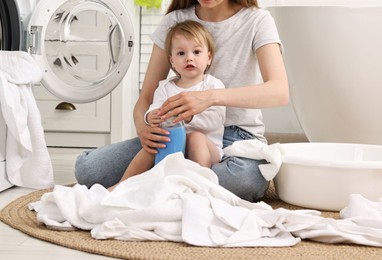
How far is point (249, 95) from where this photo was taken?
2176 mm

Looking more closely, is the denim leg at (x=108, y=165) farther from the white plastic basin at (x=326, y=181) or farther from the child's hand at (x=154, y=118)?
the white plastic basin at (x=326, y=181)

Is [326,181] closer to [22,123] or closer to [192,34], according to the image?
[192,34]

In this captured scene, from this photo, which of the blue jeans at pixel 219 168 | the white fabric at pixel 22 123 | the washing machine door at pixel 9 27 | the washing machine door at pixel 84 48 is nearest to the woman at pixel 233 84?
the blue jeans at pixel 219 168

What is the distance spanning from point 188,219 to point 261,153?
1.74 ft

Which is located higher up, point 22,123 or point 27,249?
point 22,123

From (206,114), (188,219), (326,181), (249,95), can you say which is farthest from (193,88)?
(188,219)

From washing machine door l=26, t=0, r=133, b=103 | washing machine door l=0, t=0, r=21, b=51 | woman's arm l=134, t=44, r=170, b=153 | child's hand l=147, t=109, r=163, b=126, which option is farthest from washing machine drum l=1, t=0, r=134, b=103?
child's hand l=147, t=109, r=163, b=126

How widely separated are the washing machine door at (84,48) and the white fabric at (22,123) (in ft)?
0.57

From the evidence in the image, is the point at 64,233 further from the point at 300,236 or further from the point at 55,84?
the point at 55,84

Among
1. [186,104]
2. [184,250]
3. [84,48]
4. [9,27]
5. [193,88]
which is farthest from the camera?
[84,48]

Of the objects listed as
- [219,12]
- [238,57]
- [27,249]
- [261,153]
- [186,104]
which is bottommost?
[27,249]

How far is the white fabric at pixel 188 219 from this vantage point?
1731 millimetres

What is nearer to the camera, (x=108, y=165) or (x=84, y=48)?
(x=108, y=165)

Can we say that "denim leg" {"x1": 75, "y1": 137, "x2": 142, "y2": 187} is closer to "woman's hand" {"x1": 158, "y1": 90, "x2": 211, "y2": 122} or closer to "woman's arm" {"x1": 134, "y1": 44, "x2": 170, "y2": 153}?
"woman's arm" {"x1": 134, "y1": 44, "x2": 170, "y2": 153}
